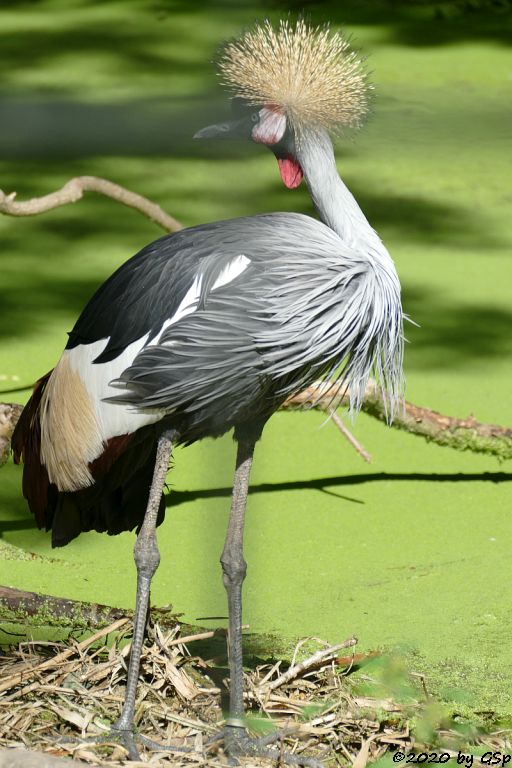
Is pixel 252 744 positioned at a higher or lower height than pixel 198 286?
lower

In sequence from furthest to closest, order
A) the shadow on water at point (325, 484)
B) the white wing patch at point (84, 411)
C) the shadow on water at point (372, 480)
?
the shadow on water at point (372, 480)
the shadow on water at point (325, 484)
the white wing patch at point (84, 411)

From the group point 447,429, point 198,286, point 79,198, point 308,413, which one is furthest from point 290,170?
point 308,413

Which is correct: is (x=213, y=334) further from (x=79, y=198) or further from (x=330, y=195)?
(x=79, y=198)

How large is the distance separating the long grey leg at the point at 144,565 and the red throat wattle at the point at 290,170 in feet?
1.14

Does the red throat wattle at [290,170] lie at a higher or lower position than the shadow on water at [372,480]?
higher


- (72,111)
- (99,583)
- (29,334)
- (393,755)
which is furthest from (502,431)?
(72,111)

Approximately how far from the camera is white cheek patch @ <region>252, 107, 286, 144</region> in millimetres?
1375

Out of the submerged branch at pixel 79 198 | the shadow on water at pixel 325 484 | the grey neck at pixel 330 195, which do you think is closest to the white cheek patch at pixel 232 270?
the grey neck at pixel 330 195

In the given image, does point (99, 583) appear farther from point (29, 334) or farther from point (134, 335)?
point (29, 334)

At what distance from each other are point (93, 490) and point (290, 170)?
51cm

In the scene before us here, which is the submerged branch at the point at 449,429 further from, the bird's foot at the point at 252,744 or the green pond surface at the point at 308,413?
the bird's foot at the point at 252,744

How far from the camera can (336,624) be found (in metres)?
1.94

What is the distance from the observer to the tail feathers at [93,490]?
63.9 inches

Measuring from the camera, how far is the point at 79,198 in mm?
2289
